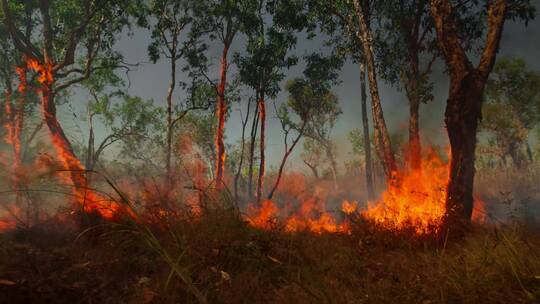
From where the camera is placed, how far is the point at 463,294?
3334mm

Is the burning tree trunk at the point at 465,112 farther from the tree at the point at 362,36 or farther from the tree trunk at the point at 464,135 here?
the tree at the point at 362,36

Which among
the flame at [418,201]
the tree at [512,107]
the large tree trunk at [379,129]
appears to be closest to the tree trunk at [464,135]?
the flame at [418,201]

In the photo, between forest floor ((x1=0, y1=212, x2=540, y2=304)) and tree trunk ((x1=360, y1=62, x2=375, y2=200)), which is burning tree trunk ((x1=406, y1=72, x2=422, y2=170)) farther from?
forest floor ((x1=0, y1=212, x2=540, y2=304))

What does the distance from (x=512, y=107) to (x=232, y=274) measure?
37.4 meters

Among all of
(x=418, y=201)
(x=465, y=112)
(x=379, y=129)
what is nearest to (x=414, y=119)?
(x=379, y=129)

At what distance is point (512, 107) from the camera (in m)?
33.8

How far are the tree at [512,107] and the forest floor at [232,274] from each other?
33.2 metres

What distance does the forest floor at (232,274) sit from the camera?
3219mm

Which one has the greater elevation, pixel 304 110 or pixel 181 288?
pixel 304 110

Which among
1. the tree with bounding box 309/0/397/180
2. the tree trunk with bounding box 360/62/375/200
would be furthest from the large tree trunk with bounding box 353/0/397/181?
the tree trunk with bounding box 360/62/375/200

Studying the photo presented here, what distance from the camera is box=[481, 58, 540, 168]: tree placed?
32.0 metres

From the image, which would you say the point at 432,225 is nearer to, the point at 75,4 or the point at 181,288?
the point at 181,288

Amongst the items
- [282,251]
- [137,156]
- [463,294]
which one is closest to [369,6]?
[282,251]

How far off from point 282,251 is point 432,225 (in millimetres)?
4985
